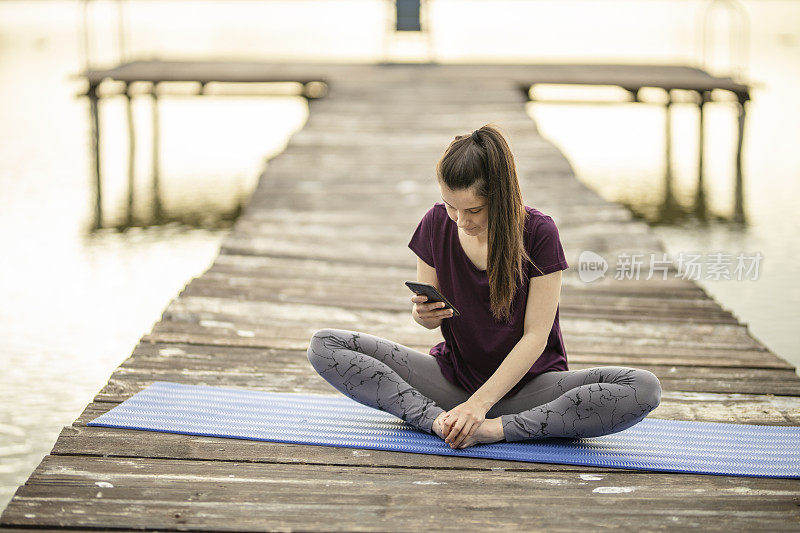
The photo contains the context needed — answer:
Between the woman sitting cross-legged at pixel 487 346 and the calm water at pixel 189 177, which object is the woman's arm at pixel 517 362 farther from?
the calm water at pixel 189 177

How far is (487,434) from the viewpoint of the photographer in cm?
265

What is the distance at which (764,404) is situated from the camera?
3.06 m

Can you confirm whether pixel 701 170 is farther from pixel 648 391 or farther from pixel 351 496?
pixel 351 496

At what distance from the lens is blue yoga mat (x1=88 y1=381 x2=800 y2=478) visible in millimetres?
2572

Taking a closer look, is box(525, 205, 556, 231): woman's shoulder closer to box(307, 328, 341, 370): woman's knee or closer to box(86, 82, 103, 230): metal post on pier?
box(307, 328, 341, 370): woman's knee

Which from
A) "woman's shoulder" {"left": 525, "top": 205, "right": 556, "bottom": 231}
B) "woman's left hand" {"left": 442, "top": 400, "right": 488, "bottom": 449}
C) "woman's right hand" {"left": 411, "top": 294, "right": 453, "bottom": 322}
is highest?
"woman's shoulder" {"left": 525, "top": 205, "right": 556, "bottom": 231}

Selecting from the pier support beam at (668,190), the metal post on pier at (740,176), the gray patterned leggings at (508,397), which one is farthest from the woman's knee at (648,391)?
the metal post on pier at (740,176)

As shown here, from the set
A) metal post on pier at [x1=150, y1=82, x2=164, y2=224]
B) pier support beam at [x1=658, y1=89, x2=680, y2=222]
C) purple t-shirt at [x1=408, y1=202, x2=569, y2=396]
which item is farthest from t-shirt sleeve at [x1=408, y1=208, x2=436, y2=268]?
pier support beam at [x1=658, y1=89, x2=680, y2=222]

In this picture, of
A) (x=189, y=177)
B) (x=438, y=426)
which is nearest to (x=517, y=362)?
(x=438, y=426)

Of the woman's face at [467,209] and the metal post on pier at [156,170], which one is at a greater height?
the woman's face at [467,209]

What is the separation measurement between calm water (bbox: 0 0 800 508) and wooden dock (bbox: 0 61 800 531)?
35.9 inches

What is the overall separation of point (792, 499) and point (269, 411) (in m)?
1.40

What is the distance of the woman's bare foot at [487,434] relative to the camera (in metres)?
2.63

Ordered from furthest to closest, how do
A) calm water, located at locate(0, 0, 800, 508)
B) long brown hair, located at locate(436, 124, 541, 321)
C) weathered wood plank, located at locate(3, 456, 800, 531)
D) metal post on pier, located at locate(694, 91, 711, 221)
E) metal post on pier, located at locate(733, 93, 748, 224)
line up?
metal post on pier, located at locate(694, 91, 711, 221)
metal post on pier, located at locate(733, 93, 748, 224)
calm water, located at locate(0, 0, 800, 508)
long brown hair, located at locate(436, 124, 541, 321)
weathered wood plank, located at locate(3, 456, 800, 531)
